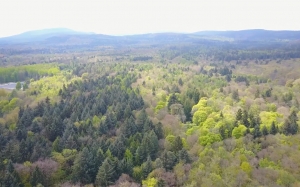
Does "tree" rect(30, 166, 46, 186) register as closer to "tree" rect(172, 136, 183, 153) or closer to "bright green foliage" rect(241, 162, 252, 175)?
"tree" rect(172, 136, 183, 153)

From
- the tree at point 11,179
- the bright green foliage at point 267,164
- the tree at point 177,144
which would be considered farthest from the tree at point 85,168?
the bright green foliage at point 267,164

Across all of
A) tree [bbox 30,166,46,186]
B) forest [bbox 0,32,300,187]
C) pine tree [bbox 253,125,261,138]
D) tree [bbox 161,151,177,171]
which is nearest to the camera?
tree [bbox 30,166,46,186]

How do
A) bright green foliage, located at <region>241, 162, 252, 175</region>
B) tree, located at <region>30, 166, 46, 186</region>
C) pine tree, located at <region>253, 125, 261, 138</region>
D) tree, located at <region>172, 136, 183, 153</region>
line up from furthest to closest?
pine tree, located at <region>253, 125, 261, 138</region>
tree, located at <region>172, 136, 183, 153</region>
tree, located at <region>30, 166, 46, 186</region>
bright green foliage, located at <region>241, 162, 252, 175</region>

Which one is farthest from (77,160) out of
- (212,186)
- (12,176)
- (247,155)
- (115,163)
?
(247,155)

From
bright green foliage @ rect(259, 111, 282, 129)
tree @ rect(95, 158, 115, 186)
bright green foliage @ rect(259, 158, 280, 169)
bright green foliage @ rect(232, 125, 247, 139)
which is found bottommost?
tree @ rect(95, 158, 115, 186)

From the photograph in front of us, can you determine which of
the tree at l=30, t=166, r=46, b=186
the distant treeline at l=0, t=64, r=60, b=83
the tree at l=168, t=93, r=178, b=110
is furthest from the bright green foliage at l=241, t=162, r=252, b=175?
the distant treeline at l=0, t=64, r=60, b=83

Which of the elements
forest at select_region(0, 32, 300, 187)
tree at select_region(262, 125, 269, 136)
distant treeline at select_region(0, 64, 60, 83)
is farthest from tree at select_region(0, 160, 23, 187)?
distant treeline at select_region(0, 64, 60, 83)

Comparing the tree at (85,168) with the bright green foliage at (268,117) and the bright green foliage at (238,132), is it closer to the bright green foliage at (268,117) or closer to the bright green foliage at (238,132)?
the bright green foliage at (238,132)

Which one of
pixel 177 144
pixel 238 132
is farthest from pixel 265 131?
pixel 177 144

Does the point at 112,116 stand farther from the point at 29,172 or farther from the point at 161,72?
the point at 161,72

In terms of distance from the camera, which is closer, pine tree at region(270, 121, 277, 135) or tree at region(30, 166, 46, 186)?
tree at region(30, 166, 46, 186)

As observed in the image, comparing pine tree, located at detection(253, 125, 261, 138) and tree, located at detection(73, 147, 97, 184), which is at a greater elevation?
pine tree, located at detection(253, 125, 261, 138)

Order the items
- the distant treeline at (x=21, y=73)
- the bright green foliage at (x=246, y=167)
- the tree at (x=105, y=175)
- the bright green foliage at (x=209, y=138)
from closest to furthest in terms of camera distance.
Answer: the bright green foliage at (x=246, y=167)
the tree at (x=105, y=175)
the bright green foliage at (x=209, y=138)
the distant treeline at (x=21, y=73)
